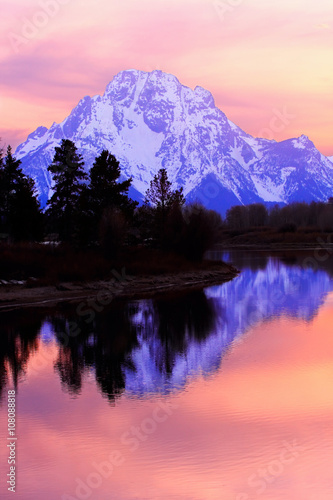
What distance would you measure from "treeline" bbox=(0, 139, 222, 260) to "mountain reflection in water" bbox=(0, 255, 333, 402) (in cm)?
1598

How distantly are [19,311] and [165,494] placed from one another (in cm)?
2092

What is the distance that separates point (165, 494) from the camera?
9125mm

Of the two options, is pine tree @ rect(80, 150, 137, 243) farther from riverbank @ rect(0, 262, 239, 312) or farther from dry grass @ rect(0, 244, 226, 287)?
riverbank @ rect(0, 262, 239, 312)

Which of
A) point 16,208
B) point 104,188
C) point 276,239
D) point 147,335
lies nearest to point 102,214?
point 104,188

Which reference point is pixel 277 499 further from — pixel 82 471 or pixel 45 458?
pixel 45 458

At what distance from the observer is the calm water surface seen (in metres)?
9.59

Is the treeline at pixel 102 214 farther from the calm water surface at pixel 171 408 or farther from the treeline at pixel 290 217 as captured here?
the treeline at pixel 290 217

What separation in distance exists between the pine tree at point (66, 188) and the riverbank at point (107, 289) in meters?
14.5

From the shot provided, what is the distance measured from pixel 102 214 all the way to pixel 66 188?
9688 millimetres

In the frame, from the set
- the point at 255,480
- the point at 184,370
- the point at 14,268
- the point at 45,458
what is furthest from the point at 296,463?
the point at 14,268

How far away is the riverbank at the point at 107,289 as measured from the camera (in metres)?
32.5

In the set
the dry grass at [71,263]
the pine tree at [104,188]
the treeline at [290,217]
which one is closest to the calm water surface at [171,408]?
the dry grass at [71,263]

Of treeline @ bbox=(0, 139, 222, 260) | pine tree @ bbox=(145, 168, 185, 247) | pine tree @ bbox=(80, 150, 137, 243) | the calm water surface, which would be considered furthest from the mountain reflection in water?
pine tree @ bbox=(145, 168, 185, 247)

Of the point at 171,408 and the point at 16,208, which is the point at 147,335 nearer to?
the point at 171,408
